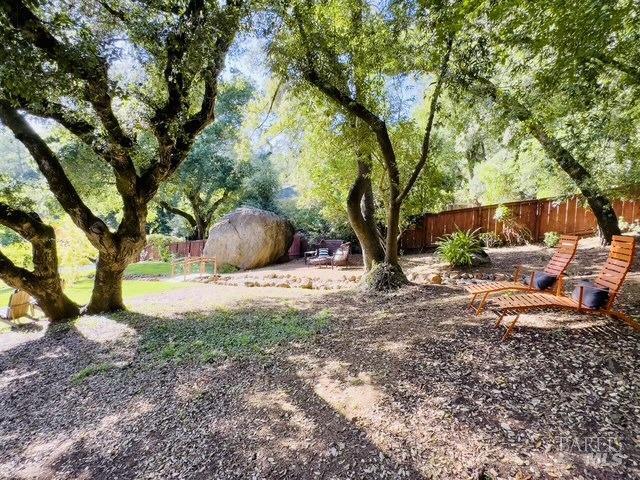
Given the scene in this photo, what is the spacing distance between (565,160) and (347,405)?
779cm

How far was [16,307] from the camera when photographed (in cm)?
702

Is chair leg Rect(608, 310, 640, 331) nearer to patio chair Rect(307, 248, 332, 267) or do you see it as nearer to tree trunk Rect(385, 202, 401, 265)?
tree trunk Rect(385, 202, 401, 265)

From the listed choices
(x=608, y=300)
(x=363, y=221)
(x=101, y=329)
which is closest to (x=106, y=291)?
(x=101, y=329)

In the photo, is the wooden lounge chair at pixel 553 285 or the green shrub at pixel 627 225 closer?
the wooden lounge chair at pixel 553 285

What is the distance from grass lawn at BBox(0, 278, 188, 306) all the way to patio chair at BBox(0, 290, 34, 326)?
1.32 m

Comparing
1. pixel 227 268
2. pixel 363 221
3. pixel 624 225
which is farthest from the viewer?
pixel 227 268

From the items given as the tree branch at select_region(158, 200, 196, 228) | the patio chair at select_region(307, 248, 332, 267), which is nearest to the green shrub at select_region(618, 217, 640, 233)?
the patio chair at select_region(307, 248, 332, 267)

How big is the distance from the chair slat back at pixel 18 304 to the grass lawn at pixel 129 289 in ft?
4.28

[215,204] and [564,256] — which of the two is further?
[215,204]

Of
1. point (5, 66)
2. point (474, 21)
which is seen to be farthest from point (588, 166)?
point (5, 66)

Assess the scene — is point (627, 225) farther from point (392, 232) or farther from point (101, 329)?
point (101, 329)

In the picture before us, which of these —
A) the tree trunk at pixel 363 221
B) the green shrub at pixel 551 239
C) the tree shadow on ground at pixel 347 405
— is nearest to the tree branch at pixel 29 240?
the tree shadow on ground at pixel 347 405

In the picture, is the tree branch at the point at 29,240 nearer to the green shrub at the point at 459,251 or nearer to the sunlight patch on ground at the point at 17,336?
the sunlight patch on ground at the point at 17,336

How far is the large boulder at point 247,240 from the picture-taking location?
43.9ft
